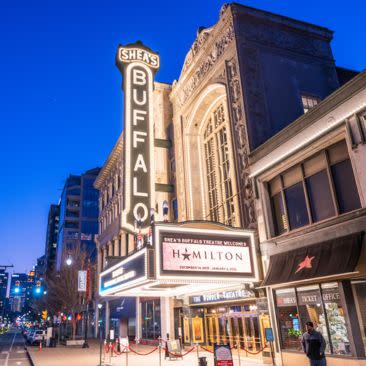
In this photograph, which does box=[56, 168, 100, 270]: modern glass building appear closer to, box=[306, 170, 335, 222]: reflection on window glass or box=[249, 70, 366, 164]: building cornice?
box=[249, 70, 366, 164]: building cornice

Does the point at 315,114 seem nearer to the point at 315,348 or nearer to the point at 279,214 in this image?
the point at 279,214

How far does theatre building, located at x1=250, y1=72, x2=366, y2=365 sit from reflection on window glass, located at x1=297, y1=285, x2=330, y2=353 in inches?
1.4

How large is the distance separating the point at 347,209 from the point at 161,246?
22.8 feet

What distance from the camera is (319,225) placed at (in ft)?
46.8

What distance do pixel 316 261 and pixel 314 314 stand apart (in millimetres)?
2193

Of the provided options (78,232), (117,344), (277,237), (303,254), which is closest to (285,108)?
(277,237)

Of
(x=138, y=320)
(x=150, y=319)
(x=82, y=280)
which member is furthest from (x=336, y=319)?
(x=138, y=320)

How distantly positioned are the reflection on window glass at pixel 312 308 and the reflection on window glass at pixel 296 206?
8.88ft

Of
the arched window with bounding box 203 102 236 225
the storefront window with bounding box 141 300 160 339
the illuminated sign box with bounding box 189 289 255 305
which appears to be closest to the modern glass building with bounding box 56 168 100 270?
the storefront window with bounding box 141 300 160 339

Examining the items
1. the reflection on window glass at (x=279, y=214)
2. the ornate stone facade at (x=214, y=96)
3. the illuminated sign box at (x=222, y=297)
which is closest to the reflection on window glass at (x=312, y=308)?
the reflection on window glass at (x=279, y=214)

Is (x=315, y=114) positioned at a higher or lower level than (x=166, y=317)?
higher

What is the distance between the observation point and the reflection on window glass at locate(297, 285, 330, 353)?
45.2ft

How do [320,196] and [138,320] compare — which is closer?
[320,196]

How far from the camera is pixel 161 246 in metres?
14.8
